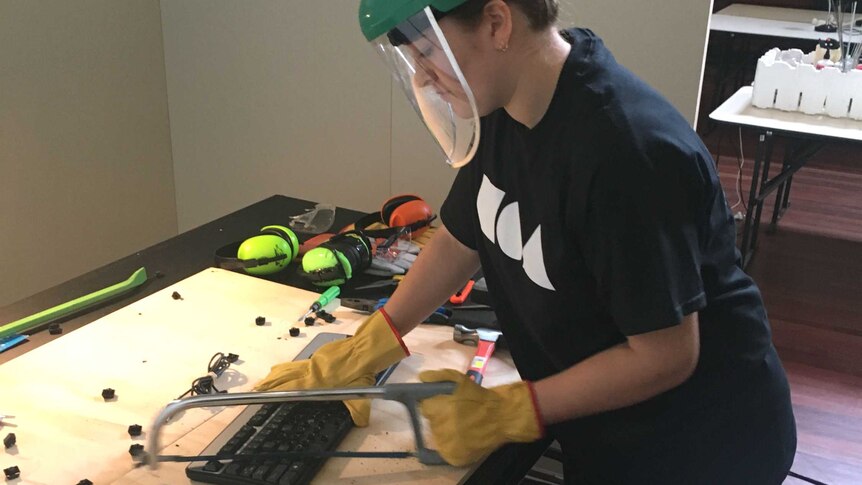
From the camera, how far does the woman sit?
862 mm

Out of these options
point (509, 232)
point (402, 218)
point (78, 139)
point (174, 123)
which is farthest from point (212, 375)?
point (174, 123)

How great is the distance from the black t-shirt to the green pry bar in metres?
0.73

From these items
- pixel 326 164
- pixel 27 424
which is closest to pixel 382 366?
pixel 27 424

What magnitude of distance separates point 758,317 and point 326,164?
5.54 ft

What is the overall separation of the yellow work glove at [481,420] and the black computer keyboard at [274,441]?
0.15 metres

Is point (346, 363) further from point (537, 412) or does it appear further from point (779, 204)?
point (779, 204)

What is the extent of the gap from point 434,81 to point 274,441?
486 millimetres

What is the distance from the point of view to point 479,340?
1.31m

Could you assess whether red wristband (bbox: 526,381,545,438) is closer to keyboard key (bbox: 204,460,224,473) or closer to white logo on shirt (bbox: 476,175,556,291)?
white logo on shirt (bbox: 476,175,556,291)

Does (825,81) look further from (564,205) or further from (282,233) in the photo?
(564,205)

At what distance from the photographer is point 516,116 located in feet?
3.20

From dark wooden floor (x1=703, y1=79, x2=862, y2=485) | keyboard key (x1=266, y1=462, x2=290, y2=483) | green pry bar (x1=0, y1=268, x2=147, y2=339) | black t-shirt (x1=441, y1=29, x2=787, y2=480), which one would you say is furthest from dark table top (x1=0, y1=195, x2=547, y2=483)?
dark wooden floor (x1=703, y1=79, x2=862, y2=485)

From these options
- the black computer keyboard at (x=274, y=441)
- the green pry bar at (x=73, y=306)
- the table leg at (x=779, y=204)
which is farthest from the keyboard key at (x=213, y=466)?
the table leg at (x=779, y=204)

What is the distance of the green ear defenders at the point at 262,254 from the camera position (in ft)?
5.17
